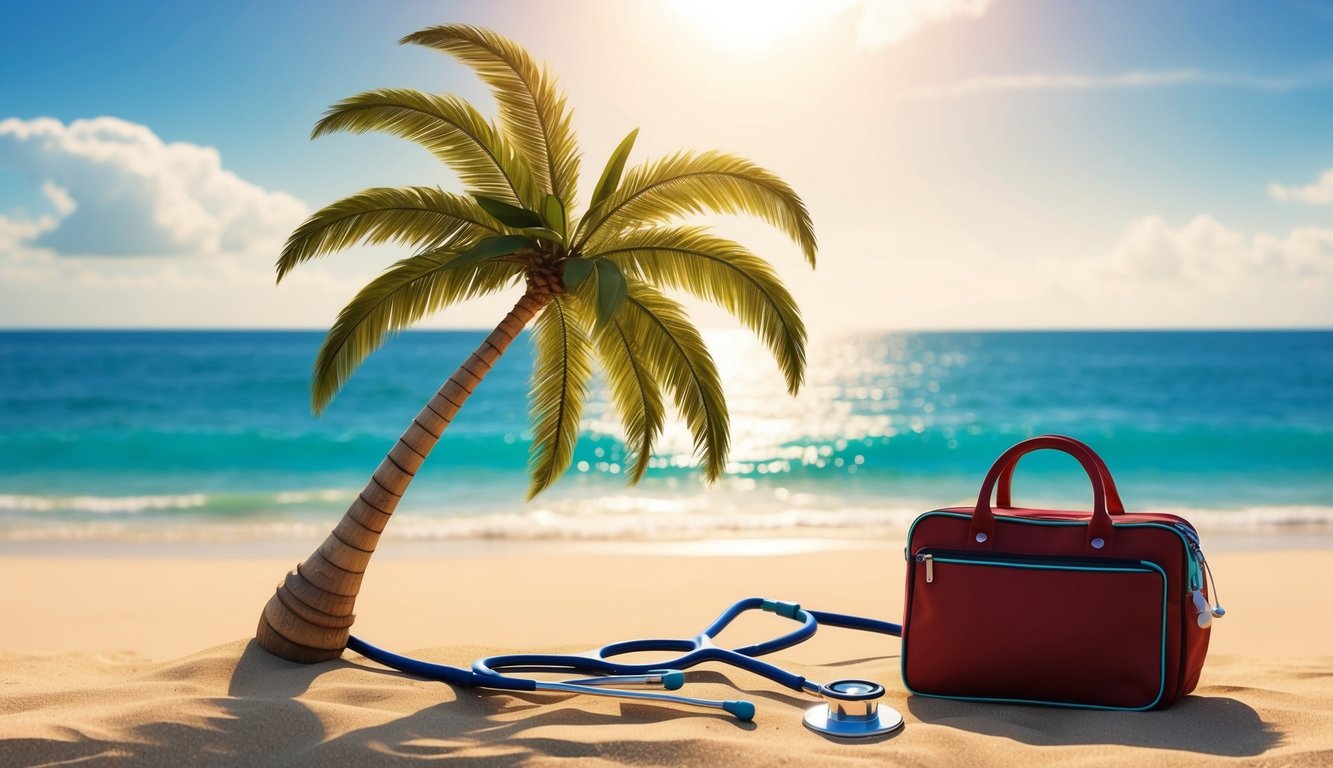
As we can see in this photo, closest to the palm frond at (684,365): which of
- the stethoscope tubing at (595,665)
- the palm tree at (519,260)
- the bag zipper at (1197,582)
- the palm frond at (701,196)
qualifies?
the palm tree at (519,260)

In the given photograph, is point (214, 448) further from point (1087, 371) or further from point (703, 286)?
point (1087, 371)

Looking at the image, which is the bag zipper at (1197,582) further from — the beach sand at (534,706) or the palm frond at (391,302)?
the palm frond at (391,302)

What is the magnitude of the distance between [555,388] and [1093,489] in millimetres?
2806

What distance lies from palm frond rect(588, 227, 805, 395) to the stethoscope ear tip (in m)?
1.73

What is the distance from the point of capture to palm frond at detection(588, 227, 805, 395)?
189 inches

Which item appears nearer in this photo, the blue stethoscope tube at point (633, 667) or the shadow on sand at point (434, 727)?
the shadow on sand at point (434, 727)

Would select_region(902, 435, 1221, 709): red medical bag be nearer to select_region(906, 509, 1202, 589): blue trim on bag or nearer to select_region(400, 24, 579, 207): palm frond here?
select_region(906, 509, 1202, 589): blue trim on bag

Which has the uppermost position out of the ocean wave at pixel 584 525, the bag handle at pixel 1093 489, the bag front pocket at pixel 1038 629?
the bag handle at pixel 1093 489

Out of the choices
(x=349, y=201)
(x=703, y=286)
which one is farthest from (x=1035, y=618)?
(x=349, y=201)

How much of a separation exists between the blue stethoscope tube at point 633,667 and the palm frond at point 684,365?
0.91 metres

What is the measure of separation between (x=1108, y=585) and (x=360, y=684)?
2.74m

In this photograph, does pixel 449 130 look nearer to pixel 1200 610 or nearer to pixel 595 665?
pixel 595 665

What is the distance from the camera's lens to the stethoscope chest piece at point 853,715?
3.29 metres

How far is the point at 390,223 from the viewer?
4.66m
